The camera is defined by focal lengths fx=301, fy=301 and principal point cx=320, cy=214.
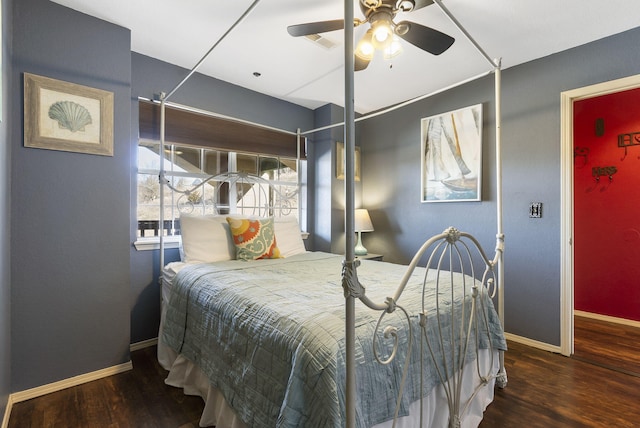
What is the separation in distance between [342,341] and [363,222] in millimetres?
2740

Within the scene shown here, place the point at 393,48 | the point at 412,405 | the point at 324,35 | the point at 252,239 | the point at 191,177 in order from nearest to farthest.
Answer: the point at 412,405
the point at 393,48
the point at 324,35
the point at 252,239
the point at 191,177

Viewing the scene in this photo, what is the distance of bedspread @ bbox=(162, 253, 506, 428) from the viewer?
996 mm

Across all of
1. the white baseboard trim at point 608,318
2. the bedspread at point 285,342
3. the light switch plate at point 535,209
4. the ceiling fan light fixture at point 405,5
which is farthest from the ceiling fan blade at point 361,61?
the white baseboard trim at point 608,318

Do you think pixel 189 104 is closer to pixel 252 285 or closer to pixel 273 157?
pixel 273 157

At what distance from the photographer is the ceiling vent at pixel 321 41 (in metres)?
2.26

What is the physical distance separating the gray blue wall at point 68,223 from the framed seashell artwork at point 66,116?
0.13ft

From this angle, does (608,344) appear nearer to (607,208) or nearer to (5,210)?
(607,208)

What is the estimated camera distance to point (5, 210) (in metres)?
1.65

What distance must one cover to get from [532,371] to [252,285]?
6.87ft

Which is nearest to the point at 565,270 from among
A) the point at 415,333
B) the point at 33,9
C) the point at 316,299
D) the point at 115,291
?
the point at 415,333

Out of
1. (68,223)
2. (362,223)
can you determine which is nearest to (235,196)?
(68,223)

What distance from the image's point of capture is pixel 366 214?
12.4 feet

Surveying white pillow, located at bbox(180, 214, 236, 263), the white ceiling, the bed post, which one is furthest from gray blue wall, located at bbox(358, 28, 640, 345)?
the bed post

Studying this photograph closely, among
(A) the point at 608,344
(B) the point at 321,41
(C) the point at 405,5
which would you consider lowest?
(A) the point at 608,344
